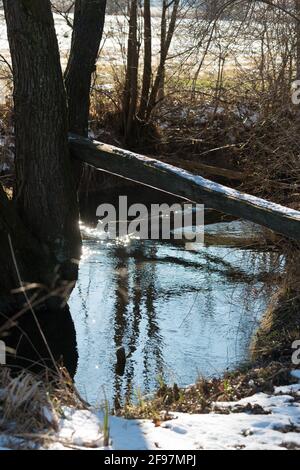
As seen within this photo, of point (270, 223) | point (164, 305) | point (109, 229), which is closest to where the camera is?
point (270, 223)

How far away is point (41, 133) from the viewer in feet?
33.1

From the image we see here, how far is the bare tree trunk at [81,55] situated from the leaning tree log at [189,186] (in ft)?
1.59

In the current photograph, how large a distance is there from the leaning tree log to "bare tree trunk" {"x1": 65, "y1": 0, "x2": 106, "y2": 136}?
0.48 m

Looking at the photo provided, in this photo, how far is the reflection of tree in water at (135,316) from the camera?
28.9 ft

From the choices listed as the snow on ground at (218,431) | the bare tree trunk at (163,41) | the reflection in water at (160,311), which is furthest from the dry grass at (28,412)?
the bare tree trunk at (163,41)

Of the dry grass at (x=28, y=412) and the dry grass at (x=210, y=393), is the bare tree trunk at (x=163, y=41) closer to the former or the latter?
the dry grass at (x=210, y=393)

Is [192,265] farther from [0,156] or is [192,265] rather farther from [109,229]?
[0,156]

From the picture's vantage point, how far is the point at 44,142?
399 inches

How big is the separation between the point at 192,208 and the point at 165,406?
879cm

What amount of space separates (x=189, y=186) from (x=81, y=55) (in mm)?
2801

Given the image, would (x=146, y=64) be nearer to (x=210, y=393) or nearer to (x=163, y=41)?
(x=163, y=41)

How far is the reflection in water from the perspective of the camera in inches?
346
